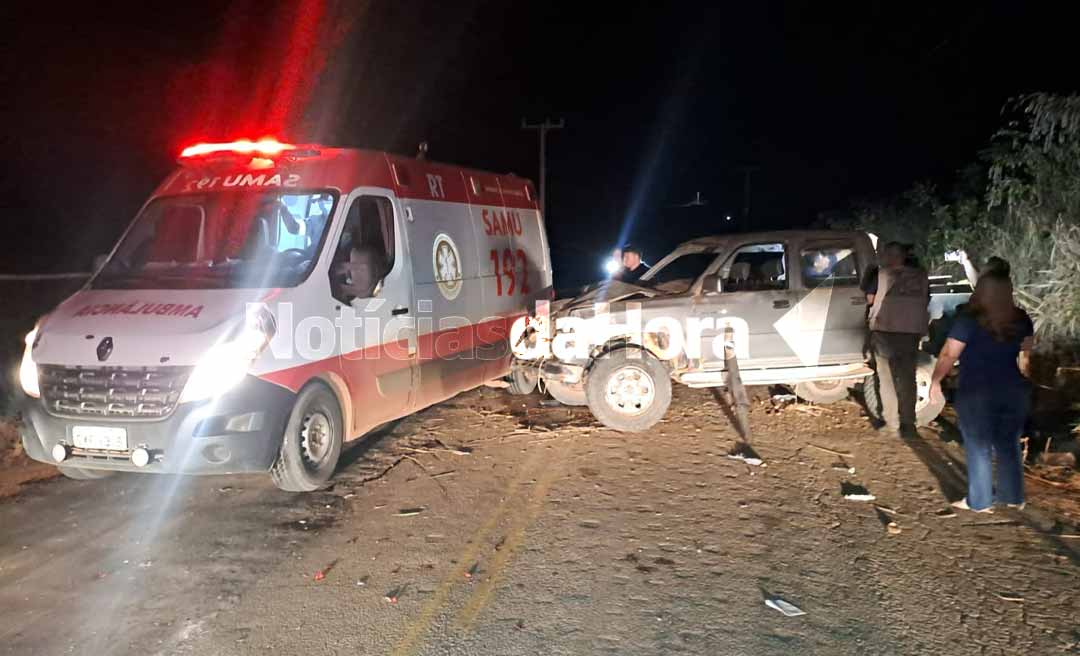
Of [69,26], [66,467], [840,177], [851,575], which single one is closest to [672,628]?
[851,575]

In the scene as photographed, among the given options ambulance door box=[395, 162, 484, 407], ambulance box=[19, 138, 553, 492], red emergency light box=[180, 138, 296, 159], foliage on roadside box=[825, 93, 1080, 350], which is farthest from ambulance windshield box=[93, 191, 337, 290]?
foliage on roadside box=[825, 93, 1080, 350]

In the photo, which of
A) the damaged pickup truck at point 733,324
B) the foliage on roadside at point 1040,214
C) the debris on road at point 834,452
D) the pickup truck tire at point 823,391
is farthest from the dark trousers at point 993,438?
the foliage on roadside at point 1040,214

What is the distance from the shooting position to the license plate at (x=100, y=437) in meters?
4.93

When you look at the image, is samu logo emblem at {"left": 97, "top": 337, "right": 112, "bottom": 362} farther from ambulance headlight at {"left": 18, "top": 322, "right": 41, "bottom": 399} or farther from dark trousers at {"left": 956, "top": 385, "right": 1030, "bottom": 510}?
dark trousers at {"left": 956, "top": 385, "right": 1030, "bottom": 510}

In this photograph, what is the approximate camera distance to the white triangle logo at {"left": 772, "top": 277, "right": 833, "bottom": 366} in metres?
7.50

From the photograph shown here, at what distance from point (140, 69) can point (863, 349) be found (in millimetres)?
23329

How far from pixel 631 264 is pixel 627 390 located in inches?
76.5

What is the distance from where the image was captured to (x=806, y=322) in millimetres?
7523

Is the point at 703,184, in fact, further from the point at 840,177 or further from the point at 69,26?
the point at 69,26

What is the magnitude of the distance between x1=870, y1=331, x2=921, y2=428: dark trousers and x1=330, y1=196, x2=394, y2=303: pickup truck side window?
441 cm

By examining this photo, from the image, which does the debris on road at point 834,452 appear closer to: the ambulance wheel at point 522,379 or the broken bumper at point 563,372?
the broken bumper at point 563,372

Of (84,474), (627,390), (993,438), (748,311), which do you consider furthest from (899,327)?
(84,474)

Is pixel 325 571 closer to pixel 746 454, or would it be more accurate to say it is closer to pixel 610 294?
pixel 746 454

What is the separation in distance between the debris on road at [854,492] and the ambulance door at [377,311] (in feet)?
11.8
